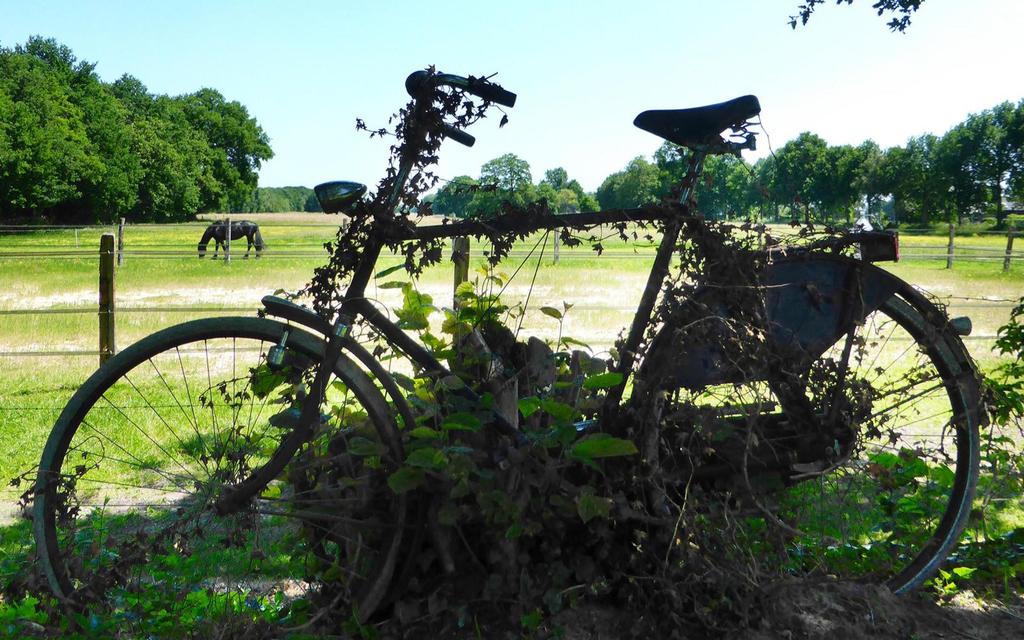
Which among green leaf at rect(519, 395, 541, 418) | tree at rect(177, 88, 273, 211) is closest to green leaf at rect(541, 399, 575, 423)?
green leaf at rect(519, 395, 541, 418)

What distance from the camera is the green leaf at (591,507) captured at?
2.47 meters

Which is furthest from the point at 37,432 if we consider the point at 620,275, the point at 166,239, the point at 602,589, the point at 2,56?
the point at 2,56

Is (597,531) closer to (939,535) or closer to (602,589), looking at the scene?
(602,589)

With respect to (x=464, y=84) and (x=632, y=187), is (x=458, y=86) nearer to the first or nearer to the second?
(x=464, y=84)

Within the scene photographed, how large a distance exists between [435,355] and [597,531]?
76 cm

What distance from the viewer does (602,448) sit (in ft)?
8.24

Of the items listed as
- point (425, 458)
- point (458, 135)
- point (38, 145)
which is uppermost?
point (38, 145)

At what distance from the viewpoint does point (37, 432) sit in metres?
6.27

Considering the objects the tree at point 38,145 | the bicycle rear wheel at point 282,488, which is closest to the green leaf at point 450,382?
the bicycle rear wheel at point 282,488

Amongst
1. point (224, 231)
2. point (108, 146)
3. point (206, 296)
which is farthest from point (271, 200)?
point (206, 296)

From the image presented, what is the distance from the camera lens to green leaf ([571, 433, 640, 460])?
8.20 feet

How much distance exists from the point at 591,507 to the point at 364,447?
0.65m

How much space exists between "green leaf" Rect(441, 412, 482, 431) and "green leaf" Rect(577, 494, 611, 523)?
13.8 inches

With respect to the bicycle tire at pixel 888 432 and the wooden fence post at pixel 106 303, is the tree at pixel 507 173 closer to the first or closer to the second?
the bicycle tire at pixel 888 432
